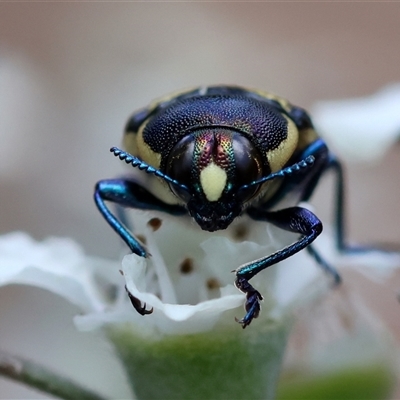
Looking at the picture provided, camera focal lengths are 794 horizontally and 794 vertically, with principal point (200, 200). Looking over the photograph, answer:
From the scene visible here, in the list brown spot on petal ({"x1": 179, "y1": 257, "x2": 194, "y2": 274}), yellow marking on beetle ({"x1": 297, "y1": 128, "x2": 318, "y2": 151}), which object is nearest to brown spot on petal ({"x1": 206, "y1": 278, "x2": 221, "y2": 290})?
brown spot on petal ({"x1": 179, "y1": 257, "x2": 194, "y2": 274})

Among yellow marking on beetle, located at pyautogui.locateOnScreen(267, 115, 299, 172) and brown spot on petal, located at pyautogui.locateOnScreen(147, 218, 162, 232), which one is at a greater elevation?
yellow marking on beetle, located at pyautogui.locateOnScreen(267, 115, 299, 172)

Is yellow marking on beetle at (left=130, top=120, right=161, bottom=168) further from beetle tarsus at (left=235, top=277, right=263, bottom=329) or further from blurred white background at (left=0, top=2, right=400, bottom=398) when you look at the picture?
blurred white background at (left=0, top=2, right=400, bottom=398)

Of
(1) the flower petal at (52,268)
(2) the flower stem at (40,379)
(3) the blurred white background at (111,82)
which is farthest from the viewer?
(3) the blurred white background at (111,82)

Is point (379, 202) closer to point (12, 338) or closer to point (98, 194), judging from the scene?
point (12, 338)

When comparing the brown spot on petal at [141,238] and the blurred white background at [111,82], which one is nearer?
the brown spot on petal at [141,238]

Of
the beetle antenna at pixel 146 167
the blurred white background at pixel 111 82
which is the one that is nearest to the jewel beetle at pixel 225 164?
the beetle antenna at pixel 146 167

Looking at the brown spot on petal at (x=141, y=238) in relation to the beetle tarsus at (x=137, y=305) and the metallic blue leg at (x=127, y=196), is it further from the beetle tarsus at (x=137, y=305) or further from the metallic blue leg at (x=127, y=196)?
the beetle tarsus at (x=137, y=305)

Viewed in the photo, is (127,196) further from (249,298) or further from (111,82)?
(111,82)

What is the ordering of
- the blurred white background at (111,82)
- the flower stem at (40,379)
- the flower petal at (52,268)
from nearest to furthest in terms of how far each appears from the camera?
the flower stem at (40,379) → the flower petal at (52,268) → the blurred white background at (111,82)

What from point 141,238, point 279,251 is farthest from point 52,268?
point 279,251
